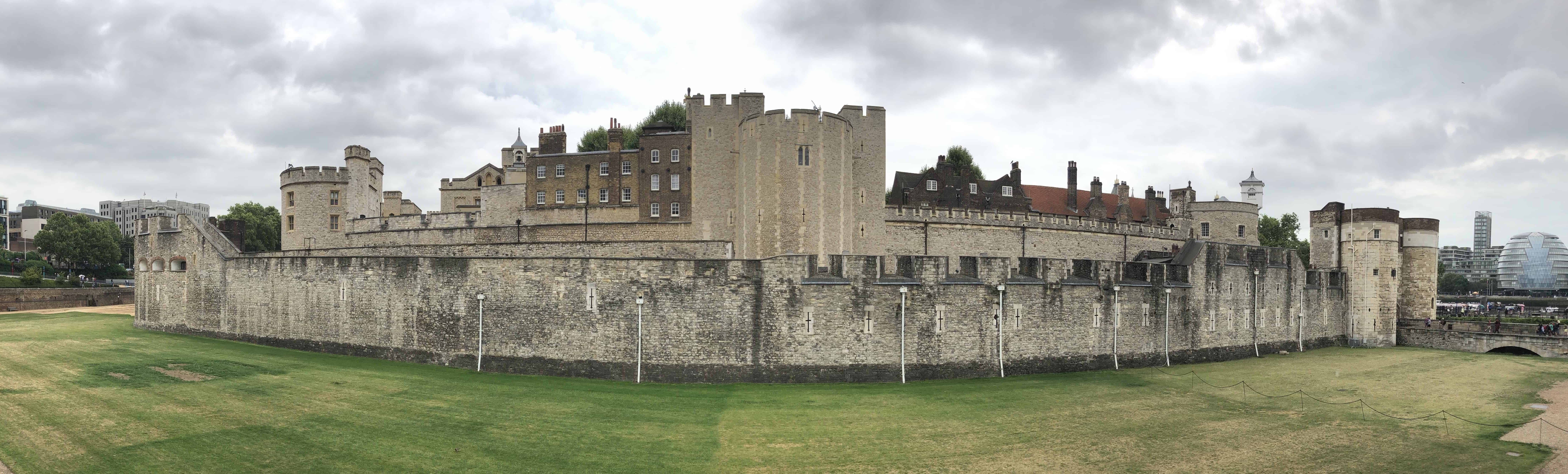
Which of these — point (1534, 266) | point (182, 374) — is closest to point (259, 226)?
point (182, 374)

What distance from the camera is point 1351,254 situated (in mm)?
47406

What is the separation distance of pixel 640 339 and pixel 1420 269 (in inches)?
1873

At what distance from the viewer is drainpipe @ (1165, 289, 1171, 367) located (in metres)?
34.2

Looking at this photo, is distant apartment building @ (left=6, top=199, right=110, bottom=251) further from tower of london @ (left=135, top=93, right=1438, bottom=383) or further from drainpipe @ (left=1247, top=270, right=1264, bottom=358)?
drainpipe @ (left=1247, top=270, right=1264, bottom=358)

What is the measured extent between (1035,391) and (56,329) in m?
40.8

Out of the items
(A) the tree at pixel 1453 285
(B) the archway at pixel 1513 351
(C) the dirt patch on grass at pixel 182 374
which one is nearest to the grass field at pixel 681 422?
(C) the dirt patch on grass at pixel 182 374

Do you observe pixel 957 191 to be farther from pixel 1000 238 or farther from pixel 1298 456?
pixel 1298 456

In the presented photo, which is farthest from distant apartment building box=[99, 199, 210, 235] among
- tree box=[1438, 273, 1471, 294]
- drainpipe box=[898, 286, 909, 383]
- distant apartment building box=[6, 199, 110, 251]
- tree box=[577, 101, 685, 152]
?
tree box=[1438, 273, 1471, 294]

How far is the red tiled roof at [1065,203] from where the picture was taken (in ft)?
192

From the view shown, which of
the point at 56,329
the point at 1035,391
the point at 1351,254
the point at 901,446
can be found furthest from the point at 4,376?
the point at 1351,254

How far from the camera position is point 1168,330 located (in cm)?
3434

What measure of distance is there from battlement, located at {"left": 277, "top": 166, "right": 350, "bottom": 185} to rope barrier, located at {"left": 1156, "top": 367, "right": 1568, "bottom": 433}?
44063 millimetres

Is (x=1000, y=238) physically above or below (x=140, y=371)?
above

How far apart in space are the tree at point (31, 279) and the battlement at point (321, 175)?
1035 inches
